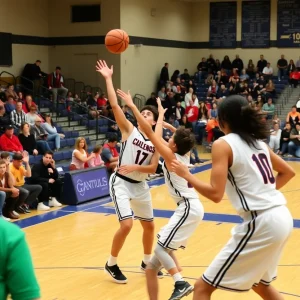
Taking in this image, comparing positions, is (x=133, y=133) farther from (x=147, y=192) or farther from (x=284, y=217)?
(x=284, y=217)

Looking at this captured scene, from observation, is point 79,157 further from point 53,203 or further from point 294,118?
point 294,118

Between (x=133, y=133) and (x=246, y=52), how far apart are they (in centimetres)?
2366

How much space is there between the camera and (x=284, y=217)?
4.00 meters

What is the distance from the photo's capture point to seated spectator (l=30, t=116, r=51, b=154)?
15.1 metres

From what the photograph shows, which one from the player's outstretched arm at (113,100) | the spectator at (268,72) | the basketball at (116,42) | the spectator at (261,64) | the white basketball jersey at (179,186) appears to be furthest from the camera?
the spectator at (261,64)

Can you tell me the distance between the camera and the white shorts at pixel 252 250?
156 inches

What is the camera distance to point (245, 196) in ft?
13.1

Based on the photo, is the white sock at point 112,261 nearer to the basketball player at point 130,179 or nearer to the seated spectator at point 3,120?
the basketball player at point 130,179

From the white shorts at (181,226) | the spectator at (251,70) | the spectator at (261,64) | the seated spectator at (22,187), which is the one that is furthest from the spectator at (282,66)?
the white shorts at (181,226)

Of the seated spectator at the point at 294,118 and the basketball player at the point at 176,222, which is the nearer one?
the basketball player at the point at 176,222

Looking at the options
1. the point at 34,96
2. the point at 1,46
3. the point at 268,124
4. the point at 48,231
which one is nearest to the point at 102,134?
the point at 34,96

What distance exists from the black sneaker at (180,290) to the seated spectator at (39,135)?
382 inches

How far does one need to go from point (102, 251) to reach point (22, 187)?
3381 millimetres

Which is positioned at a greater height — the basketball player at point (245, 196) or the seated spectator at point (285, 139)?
the basketball player at point (245, 196)
